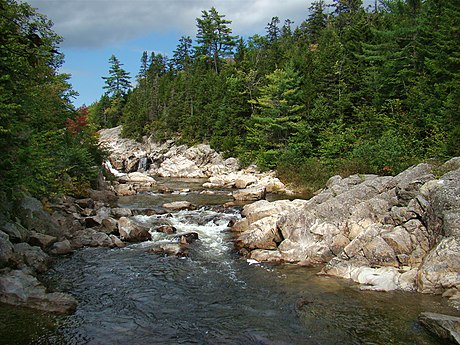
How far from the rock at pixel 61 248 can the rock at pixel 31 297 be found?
424 centimetres

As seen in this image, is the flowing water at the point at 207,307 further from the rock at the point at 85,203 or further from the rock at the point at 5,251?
the rock at the point at 85,203

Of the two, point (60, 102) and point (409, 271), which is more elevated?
point (60, 102)

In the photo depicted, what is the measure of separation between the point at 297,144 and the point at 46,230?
27.1 meters

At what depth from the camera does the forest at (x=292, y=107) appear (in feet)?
44.3

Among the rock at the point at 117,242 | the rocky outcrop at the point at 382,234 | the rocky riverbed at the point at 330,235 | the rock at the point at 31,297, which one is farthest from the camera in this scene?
the rock at the point at 117,242

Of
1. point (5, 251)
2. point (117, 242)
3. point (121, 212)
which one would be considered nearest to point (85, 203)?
point (121, 212)

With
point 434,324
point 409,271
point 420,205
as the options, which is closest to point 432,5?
point 420,205

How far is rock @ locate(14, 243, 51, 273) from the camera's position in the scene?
479 inches

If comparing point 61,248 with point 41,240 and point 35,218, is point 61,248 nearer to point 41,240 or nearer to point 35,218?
point 41,240

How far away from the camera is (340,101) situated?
115ft

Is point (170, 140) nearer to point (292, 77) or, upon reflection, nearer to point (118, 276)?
point (292, 77)

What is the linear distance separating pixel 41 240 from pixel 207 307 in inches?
323

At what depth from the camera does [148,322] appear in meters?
9.17

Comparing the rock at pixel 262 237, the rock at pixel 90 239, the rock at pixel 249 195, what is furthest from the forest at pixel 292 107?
the rock at pixel 262 237
